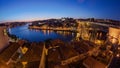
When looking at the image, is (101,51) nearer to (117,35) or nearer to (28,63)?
(117,35)

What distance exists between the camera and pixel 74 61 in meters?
7.55

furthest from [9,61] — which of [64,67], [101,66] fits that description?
[101,66]

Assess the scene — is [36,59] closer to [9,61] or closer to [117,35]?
[9,61]

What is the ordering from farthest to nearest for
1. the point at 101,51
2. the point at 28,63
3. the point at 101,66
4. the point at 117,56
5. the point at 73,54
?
the point at 101,51 → the point at 117,56 → the point at 73,54 → the point at 28,63 → the point at 101,66

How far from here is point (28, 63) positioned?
6957 mm

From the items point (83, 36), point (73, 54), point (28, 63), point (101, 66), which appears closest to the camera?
point (101, 66)

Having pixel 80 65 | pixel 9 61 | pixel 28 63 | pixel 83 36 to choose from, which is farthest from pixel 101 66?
pixel 83 36

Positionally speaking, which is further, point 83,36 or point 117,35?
point 83,36

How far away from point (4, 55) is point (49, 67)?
2509 millimetres

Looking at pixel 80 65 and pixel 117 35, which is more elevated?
pixel 117 35

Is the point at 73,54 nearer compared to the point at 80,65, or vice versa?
the point at 80,65

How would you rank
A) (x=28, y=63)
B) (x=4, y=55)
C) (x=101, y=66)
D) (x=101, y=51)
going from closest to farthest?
(x=101, y=66)
(x=28, y=63)
(x=4, y=55)
(x=101, y=51)

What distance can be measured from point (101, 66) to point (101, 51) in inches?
120

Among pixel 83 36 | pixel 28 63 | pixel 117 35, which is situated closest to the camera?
pixel 28 63
